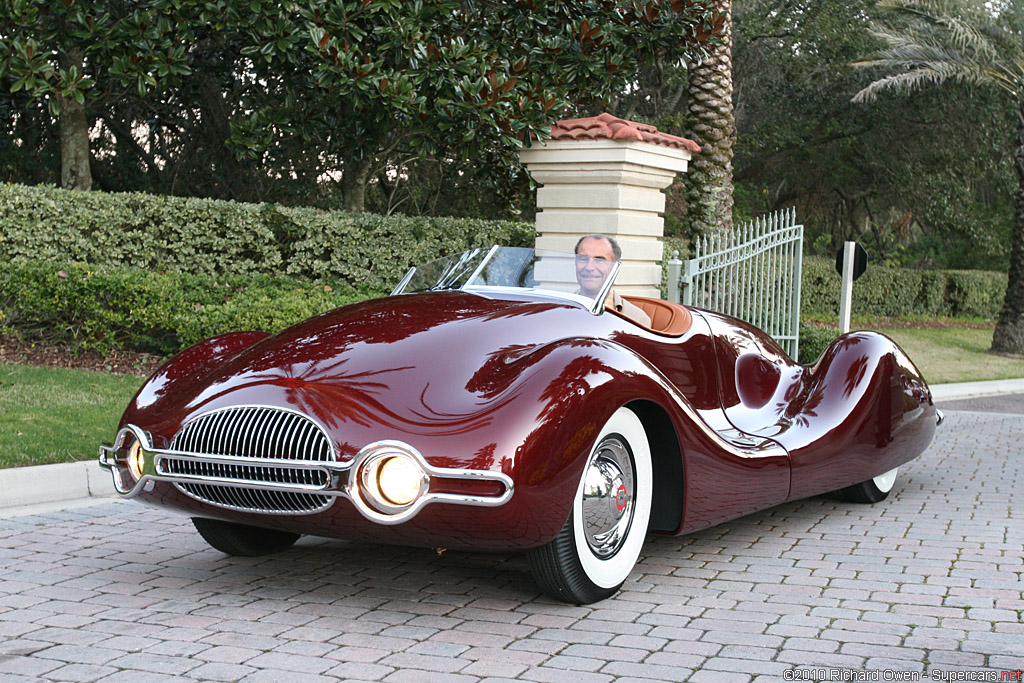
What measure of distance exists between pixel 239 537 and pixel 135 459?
751 millimetres

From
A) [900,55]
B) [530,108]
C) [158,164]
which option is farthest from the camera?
[900,55]

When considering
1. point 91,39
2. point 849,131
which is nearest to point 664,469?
point 91,39

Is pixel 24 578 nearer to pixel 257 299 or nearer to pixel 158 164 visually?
pixel 257 299

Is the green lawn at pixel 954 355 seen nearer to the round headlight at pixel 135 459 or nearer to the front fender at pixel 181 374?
the front fender at pixel 181 374

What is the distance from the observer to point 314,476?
3.70 meters

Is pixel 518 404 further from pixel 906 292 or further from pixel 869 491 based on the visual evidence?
pixel 906 292

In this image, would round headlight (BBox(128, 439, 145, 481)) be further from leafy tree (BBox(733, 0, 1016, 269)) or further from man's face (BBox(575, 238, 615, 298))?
leafy tree (BBox(733, 0, 1016, 269))

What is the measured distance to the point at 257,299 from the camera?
1031cm

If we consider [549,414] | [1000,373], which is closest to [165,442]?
[549,414]

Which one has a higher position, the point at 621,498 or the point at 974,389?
the point at 621,498

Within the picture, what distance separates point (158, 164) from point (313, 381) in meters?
14.1

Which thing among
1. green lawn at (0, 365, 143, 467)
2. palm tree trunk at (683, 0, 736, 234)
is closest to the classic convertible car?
green lawn at (0, 365, 143, 467)

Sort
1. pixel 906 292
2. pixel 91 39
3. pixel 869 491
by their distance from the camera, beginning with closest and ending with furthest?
1. pixel 869 491
2. pixel 91 39
3. pixel 906 292

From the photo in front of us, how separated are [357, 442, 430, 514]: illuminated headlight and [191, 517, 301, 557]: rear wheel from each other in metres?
1.24
